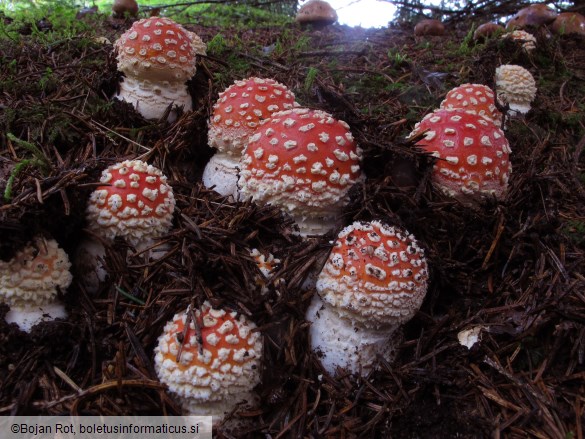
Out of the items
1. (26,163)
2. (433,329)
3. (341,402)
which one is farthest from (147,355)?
(433,329)

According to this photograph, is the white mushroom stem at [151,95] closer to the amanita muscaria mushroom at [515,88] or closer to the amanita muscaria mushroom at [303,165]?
the amanita muscaria mushroom at [303,165]

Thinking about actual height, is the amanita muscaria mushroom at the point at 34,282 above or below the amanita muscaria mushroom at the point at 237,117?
below

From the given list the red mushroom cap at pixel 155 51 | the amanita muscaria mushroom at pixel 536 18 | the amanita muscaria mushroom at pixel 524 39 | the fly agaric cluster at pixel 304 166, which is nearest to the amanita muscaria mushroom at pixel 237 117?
the fly agaric cluster at pixel 304 166

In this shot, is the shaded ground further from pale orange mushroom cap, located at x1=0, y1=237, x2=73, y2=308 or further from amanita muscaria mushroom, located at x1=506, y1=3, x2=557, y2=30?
amanita muscaria mushroom, located at x1=506, y1=3, x2=557, y2=30

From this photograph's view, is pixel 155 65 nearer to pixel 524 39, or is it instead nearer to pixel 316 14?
pixel 524 39

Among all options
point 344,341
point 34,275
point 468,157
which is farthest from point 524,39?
point 34,275

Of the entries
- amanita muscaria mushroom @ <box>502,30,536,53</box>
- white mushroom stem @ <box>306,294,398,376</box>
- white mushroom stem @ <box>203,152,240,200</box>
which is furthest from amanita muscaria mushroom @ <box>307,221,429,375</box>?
amanita muscaria mushroom @ <box>502,30,536,53</box>
